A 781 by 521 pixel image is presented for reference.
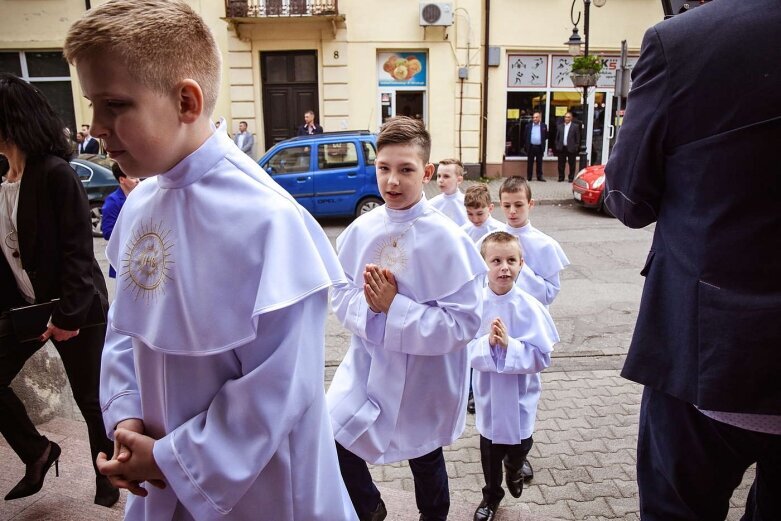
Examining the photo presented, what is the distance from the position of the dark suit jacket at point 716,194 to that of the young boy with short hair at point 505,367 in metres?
1.32

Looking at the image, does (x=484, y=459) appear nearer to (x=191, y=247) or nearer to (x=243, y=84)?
(x=191, y=247)

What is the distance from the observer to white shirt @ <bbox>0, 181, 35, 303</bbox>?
2.78m

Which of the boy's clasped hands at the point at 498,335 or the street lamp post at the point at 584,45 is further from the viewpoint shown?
the street lamp post at the point at 584,45

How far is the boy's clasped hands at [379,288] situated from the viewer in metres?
2.50

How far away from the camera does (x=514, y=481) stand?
3.21 meters

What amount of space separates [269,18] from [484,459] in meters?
15.1

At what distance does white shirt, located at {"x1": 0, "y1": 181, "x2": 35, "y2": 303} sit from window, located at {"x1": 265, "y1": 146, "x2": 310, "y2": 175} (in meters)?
8.61

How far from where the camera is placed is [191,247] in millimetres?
1371

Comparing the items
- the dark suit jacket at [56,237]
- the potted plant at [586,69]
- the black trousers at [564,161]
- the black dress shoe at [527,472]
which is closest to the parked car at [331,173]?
the potted plant at [586,69]

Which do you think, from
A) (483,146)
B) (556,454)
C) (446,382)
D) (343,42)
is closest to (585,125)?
(483,146)

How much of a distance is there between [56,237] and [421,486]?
1.95 m

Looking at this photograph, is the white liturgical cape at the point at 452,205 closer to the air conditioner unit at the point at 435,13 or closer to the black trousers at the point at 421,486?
the black trousers at the point at 421,486

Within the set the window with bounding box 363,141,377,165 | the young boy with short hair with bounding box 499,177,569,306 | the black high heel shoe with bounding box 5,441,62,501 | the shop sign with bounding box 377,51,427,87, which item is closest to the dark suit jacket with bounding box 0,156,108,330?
the black high heel shoe with bounding box 5,441,62,501

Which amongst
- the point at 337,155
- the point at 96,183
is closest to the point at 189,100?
the point at 337,155
